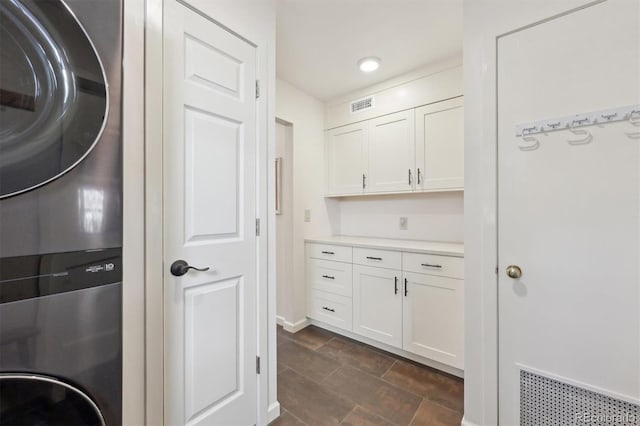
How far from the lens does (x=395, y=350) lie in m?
2.28

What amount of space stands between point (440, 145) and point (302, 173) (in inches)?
53.1

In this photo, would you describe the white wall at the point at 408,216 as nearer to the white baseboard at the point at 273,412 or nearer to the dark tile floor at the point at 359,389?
the dark tile floor at the point at 359,389

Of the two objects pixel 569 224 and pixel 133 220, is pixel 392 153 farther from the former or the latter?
pixel 133 220

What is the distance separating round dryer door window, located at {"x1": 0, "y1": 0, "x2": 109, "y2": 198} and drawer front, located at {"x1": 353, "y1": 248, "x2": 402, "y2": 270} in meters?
2.02

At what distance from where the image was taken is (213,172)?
126 cm

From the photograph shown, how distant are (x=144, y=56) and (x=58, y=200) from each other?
2.14ft

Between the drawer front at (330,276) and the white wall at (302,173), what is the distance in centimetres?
10

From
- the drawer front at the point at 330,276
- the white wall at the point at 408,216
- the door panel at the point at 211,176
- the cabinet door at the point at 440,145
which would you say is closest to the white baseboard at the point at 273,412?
the door panel at the point at 211,176

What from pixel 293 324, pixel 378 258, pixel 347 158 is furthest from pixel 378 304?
pixel 347 158

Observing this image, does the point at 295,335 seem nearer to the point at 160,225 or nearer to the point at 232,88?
the point at 160,225

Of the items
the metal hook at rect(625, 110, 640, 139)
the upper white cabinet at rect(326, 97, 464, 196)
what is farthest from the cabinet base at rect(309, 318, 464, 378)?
the metal hook at rect(625, 110, 640, 139)

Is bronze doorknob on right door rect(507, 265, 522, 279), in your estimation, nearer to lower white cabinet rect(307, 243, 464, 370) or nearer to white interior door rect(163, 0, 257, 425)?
lower white cabinet rect(307, 243, 464, 370)

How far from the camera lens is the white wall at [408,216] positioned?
8.18ft

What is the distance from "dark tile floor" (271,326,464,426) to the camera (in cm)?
158
